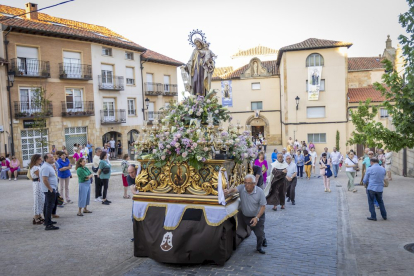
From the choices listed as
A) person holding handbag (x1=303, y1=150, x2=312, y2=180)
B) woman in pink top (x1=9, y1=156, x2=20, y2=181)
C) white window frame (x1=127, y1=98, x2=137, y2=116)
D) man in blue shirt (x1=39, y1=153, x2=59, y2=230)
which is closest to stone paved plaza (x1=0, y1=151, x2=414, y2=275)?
man in blue shirt (x1=39, y1=153, x2=59, y2=230)

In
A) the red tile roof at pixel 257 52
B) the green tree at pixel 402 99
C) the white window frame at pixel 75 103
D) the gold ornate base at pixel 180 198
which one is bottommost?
the gold ornate base at pixel 180 198

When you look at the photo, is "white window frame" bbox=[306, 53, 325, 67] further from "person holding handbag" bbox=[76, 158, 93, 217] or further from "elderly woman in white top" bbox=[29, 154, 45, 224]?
"elderly woman in white top" bbox=[29, 154, 45, 224]

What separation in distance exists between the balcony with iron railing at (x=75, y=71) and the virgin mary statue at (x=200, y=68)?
22854 millimetres

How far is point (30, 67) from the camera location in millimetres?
26594

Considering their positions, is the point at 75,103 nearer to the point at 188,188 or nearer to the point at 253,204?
the point at 188,188

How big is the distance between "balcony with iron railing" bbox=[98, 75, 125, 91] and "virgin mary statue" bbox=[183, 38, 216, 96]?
81.6 ft

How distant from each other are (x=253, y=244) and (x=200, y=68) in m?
4.16

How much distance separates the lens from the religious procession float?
21.7ft

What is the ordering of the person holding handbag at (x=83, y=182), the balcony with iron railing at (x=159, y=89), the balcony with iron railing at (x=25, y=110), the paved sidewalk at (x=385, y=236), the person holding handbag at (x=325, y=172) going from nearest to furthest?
1. the paved sidewalk at (x=385, y=236)
2. the person holding handbag at (x=83, y=182)
3. the person holding handbag at (x=325, y=172)
4. the balcony with iron railing at (x=25, y=110)
5. the balcony with iron railing at (x=159, y=89)

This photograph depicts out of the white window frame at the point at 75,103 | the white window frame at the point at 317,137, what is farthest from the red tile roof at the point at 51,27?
the white window frame at the point at 317,137

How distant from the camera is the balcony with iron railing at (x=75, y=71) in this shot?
2852 centimetres

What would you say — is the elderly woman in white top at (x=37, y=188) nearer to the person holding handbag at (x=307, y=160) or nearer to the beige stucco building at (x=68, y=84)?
the person holding handbag at (x=307, y=160)

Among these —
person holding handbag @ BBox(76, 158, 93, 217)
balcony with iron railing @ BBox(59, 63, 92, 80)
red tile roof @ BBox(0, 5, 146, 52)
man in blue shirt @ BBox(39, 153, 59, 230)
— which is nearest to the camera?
man in blue shirt @ BBox(39, 153, 59, 230)

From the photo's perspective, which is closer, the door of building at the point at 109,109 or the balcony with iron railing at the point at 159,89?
the door of building at the point at 109,109
